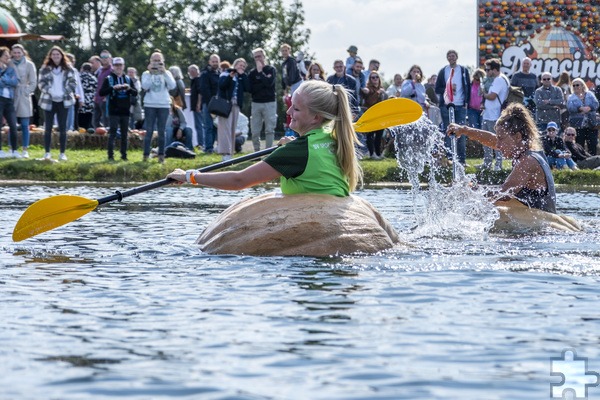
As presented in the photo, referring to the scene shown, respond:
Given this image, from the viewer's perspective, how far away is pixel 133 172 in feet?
61.1

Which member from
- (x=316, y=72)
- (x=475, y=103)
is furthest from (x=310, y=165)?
(x=475, y=103)

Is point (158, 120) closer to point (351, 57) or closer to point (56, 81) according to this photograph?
point (56, 81)

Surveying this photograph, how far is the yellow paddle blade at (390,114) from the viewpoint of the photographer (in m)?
10.6

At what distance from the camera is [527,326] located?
615cm

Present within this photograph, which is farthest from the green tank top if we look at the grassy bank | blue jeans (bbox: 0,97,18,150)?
blue jeans (bbox: 0,97,18,150)

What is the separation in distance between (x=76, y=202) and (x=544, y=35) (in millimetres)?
20124

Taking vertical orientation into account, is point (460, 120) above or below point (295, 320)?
above

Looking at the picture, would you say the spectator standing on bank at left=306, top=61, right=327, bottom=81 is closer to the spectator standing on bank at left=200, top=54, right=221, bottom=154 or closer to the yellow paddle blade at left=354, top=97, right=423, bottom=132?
the spectator standing on bank at left=200, top=54, right=221, bottom=154

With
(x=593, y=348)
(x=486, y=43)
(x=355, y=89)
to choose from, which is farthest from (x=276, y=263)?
(x=486, y=43)

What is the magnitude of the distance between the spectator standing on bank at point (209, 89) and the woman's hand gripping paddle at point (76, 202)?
11.2 metres

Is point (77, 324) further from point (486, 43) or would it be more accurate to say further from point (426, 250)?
point (486, 43)

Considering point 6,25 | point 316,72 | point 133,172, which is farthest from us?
point 6,25

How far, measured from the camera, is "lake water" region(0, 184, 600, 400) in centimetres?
502

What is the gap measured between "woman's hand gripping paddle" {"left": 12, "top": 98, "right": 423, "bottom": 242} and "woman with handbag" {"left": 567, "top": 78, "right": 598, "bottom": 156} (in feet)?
36.9
